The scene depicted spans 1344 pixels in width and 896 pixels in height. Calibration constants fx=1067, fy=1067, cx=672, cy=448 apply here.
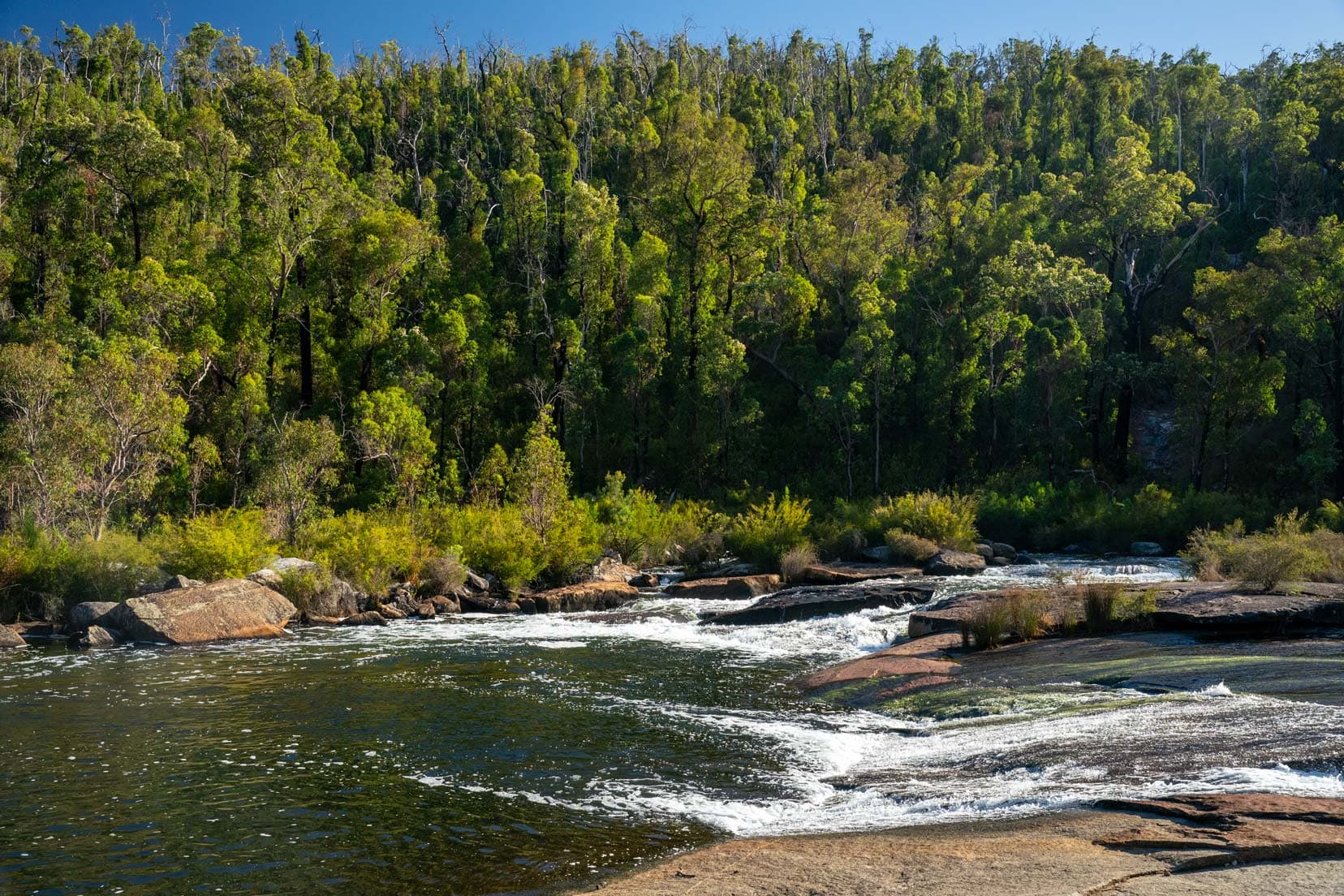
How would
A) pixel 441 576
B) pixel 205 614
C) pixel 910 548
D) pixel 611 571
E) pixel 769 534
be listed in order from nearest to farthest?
pixel 205 614 → pixel 441 576 → pixel 611 571 → pixel 910 548 → pixel 769 534

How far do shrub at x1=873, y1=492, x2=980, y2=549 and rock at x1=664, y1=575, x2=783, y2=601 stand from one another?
7.14 meters

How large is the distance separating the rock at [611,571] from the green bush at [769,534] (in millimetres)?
3619

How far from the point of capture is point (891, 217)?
191 feet

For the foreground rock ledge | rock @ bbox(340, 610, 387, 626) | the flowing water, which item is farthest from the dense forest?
the foreground rock ledge

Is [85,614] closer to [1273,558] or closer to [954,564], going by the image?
[954,564]

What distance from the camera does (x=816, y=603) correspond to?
990 inches

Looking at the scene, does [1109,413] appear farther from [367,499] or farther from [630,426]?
[367,499]

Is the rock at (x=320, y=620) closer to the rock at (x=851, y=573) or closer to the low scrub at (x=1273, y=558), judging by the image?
the rock at (x=851, y=573)

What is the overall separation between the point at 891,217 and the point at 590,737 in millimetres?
48746

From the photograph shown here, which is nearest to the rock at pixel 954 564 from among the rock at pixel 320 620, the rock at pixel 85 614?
the rock at pixel 320 620

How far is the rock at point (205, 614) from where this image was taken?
75.1ft

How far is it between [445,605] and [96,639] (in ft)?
29.5

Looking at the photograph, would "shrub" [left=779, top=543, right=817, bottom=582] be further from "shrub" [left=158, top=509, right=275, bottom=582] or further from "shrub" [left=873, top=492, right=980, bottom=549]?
"shrub" [left=158, top=509, right=275, bottom=582]

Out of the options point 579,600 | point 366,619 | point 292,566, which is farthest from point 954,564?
point 292,566
